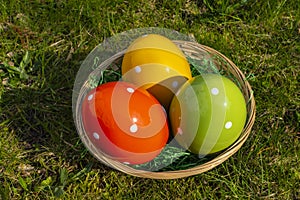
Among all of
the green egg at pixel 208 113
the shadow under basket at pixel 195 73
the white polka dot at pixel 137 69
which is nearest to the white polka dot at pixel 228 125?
the green egg at pixel 208 113

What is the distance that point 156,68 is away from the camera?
5.67ft

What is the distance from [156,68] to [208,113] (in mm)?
254

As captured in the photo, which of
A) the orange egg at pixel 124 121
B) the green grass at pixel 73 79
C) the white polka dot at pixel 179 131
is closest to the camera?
the orange egg at pixel 124 121

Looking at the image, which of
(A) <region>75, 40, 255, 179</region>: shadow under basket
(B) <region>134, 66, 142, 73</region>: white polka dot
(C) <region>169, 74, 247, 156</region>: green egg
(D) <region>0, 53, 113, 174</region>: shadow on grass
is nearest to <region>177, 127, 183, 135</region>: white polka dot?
(C) <region>169, 74, 247, 156</region>: green egg

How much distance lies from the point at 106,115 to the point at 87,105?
0.27 feet

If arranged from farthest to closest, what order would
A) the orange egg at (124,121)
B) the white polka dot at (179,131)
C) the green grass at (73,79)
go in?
the green grass at (73,79) < the white polka dot at (179,131) < the orange egg at (124,121)

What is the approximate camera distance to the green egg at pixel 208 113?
163 cm

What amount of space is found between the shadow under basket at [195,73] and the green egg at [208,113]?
1.9 inches

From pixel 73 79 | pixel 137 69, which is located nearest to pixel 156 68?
pixel 137 69

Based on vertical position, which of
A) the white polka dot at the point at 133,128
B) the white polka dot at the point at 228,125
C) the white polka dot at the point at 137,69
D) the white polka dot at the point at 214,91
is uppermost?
the white polka dot at the point at 214,91

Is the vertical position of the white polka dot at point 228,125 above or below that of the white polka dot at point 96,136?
above

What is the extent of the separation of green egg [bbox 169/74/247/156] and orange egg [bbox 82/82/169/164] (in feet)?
0.25

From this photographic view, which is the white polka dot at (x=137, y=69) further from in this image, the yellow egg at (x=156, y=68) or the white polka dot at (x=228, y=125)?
the white polka dot at (x=228, y=125)

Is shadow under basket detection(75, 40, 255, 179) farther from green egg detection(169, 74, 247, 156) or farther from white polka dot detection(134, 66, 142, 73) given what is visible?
white polka dot detection(134, 66, 142, 73)
